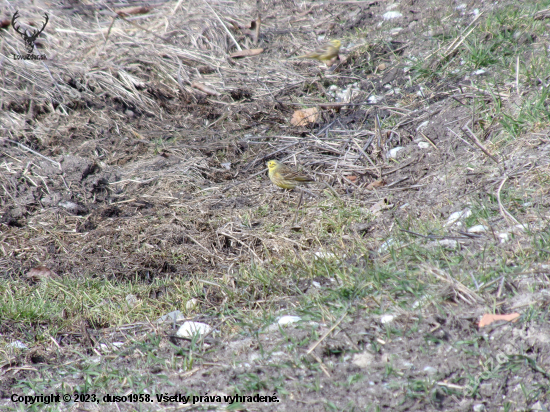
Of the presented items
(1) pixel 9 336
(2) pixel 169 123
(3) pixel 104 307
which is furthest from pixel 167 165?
(1) pixel 9 336

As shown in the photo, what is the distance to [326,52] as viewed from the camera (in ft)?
22.4

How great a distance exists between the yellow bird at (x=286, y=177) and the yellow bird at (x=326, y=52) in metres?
2.42

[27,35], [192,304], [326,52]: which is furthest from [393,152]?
[27,35]

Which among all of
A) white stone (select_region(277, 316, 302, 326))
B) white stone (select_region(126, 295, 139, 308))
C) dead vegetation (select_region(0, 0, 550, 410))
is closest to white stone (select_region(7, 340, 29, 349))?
dead vegetation (select_region(0, 0, 550, 410))

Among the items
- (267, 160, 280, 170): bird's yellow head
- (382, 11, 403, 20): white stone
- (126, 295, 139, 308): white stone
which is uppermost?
(382, 11, 403, 20): white stone

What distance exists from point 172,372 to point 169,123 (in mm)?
4167

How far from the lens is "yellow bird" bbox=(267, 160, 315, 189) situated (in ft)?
16.1

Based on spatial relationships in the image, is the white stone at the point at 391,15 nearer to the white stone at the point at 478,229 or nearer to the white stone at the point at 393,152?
the white stone at the point at 393,152

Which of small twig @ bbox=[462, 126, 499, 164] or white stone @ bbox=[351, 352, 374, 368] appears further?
small twig @ bbox=[462, 126, 499, 164]

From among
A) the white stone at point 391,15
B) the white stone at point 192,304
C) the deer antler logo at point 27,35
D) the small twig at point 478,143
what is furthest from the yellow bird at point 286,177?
the deer antler logo at point 27,35

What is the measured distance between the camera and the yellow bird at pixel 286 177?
4.90 meters

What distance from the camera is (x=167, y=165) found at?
5.68 metres

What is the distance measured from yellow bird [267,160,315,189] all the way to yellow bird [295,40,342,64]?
2.42 m

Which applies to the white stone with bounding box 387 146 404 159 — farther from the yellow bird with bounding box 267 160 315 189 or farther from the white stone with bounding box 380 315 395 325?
the white stone with bounding box 380 315 395 325
